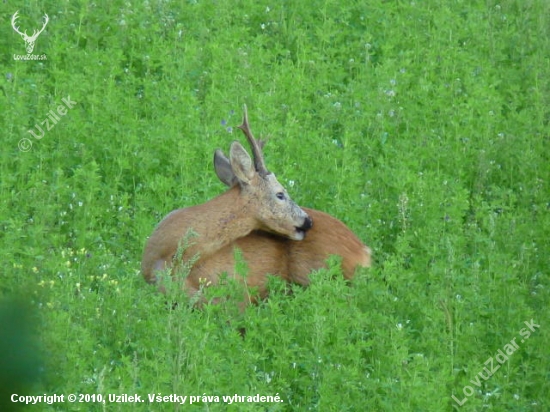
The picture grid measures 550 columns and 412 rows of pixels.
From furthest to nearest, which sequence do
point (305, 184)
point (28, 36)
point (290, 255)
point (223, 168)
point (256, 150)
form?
point (28, 36), point (305, 184), point (223, 168), point (256, 150), point (290, 255)

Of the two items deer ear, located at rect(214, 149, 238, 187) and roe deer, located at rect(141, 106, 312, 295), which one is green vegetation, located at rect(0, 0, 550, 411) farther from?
deer ear, located at rect(214, 149, 238, 187)

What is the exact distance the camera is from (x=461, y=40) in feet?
41.1

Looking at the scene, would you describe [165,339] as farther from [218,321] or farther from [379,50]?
[379,50]

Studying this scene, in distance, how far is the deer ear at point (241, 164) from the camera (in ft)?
25.5

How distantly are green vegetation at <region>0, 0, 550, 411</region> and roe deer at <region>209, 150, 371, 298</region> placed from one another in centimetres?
21

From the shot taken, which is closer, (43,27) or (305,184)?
(305,184)

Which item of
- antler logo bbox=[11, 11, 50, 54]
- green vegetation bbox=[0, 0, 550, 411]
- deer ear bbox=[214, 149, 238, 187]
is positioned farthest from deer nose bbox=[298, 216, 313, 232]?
antler logo bbox=[11, 11, 50, 54]

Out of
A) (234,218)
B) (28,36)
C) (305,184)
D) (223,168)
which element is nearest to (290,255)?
(234,218)

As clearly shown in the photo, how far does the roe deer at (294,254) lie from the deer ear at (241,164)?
0.10 meters

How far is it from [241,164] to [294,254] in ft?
2.37

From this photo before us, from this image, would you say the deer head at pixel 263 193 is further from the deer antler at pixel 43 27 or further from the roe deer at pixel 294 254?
the deer antler at pixel 43 27

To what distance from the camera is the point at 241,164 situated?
780 centimetres

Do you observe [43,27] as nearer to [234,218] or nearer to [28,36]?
[28,36]

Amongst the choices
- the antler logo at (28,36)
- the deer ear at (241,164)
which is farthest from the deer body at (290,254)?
the antler logo at (28,36)
